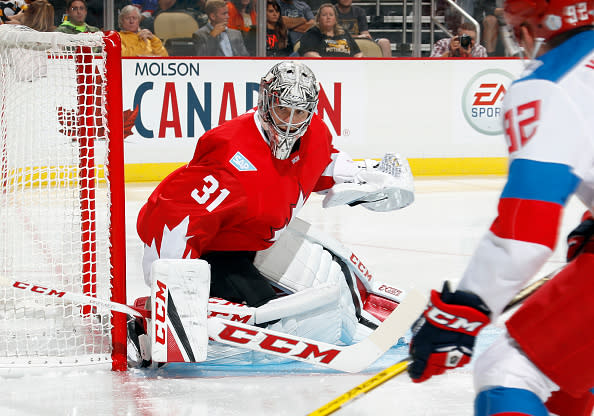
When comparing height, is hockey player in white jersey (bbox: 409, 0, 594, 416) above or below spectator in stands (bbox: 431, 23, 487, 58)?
below

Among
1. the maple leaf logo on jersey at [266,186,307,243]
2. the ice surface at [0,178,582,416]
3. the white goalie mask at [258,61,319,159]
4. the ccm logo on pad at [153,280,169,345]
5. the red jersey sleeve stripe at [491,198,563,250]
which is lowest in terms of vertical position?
the ice surface at [0,178,582,416]

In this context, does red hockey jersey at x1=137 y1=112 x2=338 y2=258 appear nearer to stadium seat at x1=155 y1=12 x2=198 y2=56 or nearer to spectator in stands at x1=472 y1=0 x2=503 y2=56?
stadium seat at x1=155 y1=12 x2=198 y2=56

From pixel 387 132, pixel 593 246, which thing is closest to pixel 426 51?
pixel 387 132

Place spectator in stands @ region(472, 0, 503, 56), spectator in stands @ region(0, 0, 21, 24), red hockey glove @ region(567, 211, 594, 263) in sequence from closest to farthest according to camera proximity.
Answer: red hockey glove @ region(567, 211, 594, 263) → spectator in stands @ region(0, 0, 21, 24) → spectator in stands @ region(472, 0, 503, 56)

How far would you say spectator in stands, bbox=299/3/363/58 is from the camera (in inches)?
278

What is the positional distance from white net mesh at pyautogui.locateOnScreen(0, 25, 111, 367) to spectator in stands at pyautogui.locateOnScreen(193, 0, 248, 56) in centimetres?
366

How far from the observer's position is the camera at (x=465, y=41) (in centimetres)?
736

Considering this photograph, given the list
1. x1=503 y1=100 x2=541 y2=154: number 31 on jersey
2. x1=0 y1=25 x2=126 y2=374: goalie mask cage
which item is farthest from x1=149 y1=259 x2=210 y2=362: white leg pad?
x1=503 y1=100 x2=541 y2=154: number 31 on jersey

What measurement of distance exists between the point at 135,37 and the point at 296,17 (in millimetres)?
1304

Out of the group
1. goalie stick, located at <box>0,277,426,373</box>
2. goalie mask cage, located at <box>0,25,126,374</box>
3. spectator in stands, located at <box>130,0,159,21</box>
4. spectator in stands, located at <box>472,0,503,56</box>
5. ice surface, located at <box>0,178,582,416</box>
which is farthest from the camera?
spectator in stands, located at <box>472,0,503,56</box>

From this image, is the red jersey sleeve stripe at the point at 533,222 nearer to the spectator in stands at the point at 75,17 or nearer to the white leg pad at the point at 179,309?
the white leg pad at the point at 179,309

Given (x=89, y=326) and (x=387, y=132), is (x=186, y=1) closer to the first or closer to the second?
(x=387, y=132)

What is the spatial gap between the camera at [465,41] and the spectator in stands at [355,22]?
2.05ft

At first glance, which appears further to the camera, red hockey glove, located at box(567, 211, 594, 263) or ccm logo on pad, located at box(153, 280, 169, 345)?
ccm logo on pad, located at box(153, 280, 169, 345)
